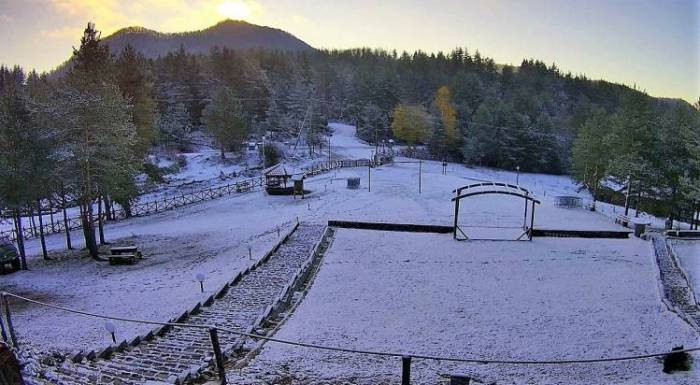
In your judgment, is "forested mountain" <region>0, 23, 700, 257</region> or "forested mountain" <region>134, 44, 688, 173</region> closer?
"forested mountain" <region>0, 23, 700, 257</region>

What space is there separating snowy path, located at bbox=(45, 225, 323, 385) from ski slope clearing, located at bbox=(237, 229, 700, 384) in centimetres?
137

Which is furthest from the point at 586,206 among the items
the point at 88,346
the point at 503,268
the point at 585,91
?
the point at 585,91

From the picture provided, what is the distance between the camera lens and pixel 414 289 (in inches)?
670

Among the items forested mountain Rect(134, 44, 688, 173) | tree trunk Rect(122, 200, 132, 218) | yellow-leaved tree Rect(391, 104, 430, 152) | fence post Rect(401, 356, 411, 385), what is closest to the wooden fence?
tree trunk Rect(122, 200, 132, 218)

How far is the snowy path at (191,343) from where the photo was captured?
29.0 feet

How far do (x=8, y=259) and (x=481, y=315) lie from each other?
2265cm

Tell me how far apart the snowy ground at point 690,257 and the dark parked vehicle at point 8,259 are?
99.3ft

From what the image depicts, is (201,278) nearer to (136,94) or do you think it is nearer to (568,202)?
(136,94)

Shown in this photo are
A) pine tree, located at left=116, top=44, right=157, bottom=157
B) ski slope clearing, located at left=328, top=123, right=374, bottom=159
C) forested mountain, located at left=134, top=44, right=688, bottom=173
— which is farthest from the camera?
forested mountain, located at left=134, top=44, right=688, bottom=173

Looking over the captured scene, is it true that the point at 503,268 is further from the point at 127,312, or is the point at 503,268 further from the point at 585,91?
the point at 585,91

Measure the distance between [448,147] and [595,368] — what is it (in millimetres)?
59837

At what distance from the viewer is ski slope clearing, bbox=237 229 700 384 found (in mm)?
10719

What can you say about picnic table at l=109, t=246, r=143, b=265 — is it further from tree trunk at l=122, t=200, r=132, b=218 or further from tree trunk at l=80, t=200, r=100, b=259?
tree trunk at l=122, t=200, r=132, b=218

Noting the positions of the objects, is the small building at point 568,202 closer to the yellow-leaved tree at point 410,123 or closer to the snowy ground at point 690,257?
the snowy ground at point 690,257
